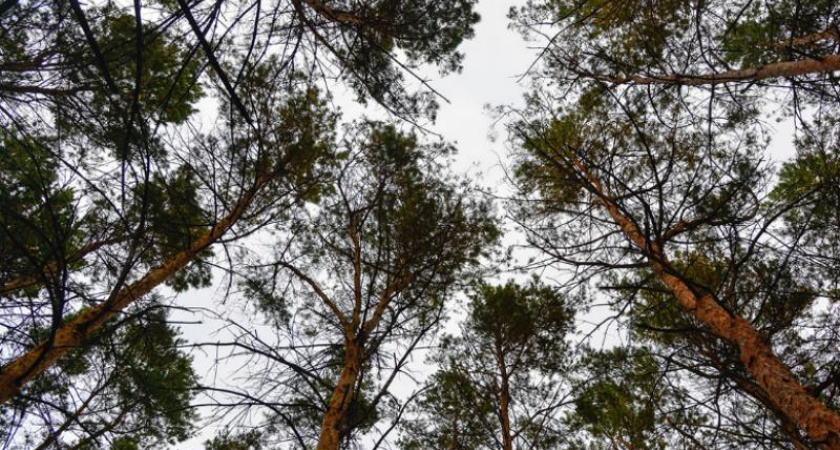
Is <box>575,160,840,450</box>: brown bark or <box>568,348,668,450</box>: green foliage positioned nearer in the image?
<box>575,160,840,450</box>: brown bark

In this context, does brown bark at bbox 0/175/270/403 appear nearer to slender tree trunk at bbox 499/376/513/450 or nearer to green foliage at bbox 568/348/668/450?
slender tree trunk at bbox 499/376/513/450

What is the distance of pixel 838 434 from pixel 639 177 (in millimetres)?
5083

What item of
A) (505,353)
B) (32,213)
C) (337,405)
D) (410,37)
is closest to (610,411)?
(505,353)

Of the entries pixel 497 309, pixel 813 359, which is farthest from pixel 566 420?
pixel 813 359

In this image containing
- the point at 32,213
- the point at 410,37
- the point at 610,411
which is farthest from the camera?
the point at 610,411

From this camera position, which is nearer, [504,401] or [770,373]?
[770,373]

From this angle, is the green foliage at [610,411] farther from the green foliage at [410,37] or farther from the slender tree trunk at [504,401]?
the green foliage at [410,37]

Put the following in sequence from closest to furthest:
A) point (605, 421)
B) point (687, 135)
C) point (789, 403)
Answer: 1. point (789, 403)
2. point (687, 135)
3. point (605, 421)

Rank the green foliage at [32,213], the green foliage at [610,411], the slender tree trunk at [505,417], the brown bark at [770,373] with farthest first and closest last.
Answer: the green foliage at [610,411], the slender tree trunk at [505,417], the brown bark at [770,373], the green foliage at [32,213]

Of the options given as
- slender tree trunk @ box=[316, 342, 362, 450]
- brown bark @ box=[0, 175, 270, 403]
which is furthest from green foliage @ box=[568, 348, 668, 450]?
brown bark @ box=[0, 175, 270, 403]

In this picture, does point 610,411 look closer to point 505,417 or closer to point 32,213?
point 505,417

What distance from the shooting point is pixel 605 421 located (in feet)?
26.0

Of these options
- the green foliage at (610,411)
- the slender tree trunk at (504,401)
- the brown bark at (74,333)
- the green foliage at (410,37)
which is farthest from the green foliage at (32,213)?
the green foliage at (610,411)

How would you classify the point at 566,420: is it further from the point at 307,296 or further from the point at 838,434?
the point at 838,434
